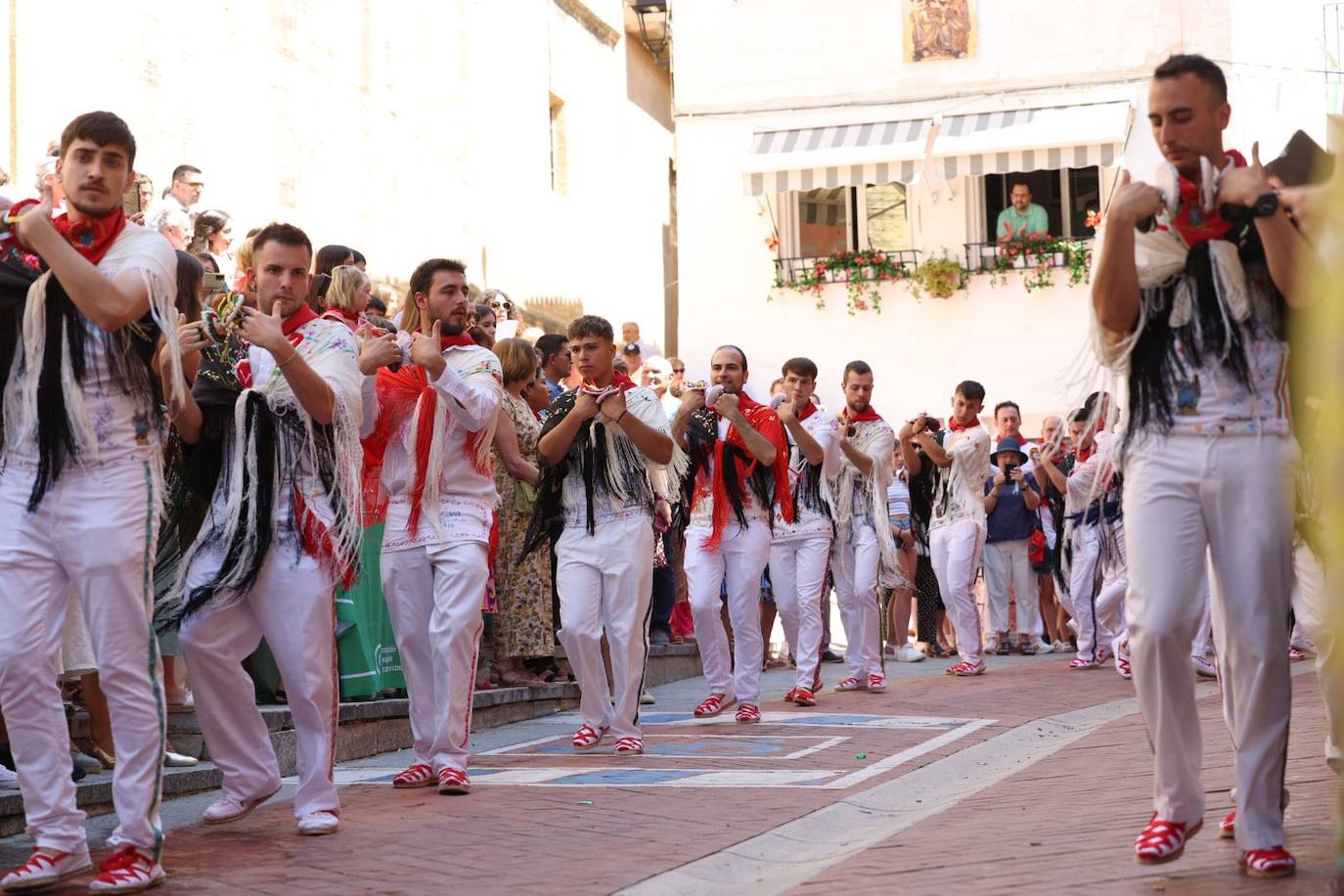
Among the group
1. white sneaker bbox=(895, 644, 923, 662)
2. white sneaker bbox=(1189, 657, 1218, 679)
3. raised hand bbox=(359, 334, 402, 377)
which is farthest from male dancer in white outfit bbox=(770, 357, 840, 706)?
raised hand bbox=(359, 334, 402, 377)

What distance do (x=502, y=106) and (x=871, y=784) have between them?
17339 millimetres

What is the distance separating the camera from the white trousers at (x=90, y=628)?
5.82m

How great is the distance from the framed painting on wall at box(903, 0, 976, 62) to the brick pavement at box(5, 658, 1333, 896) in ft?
62.3

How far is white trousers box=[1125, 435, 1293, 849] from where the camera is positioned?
5375 millimetres

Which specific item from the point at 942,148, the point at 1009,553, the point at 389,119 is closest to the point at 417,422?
the point at 1009,553

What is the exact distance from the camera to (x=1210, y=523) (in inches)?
214

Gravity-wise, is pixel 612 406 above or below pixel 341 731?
above

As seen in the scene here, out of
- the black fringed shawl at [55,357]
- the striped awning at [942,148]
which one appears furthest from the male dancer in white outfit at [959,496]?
the black fringed shawl at [55,357]

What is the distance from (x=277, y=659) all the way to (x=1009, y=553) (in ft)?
41.6

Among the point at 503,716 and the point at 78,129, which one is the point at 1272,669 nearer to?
the point at 78,129

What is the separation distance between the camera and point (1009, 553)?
61.9 feet

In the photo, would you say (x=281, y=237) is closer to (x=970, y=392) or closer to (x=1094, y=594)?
(x=970, y=392)

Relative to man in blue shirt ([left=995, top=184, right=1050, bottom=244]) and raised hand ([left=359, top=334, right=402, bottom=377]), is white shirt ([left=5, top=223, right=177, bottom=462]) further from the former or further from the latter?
man in blue shirt ([left=995, top=184, right=1050, bottom=244])

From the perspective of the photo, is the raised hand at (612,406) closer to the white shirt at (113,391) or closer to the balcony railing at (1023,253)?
the white shirt at (113,391)
